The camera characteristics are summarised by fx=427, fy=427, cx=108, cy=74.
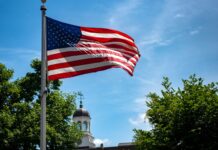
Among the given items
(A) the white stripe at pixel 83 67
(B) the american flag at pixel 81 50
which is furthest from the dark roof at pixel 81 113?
(A) the white stripe at pixel 83 67

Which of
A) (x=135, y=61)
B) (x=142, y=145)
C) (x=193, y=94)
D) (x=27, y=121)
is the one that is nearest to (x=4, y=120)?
(x=27, y=121)

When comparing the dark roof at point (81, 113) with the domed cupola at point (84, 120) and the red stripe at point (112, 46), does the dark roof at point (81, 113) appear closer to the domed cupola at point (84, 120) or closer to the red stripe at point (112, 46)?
the domed cupola at point (84, 120)

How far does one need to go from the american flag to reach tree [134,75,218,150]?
14.0m

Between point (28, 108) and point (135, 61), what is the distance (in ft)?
77.7

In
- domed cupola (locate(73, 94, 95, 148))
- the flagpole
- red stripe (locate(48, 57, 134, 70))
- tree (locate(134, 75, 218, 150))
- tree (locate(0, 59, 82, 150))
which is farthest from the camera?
domed cupola (locate(73, 94, 95, 148))

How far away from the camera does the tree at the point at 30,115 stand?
3394 centimetres

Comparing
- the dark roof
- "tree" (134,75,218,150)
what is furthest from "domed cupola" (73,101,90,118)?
"tree" (134,75,218,150)

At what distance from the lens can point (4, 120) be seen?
1319 inches

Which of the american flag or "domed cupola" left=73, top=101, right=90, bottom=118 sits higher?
"domed cupola" left=73, top=101, right=90, bottom=118

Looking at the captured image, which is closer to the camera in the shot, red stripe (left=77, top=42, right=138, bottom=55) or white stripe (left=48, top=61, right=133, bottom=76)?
white stripe (left=48, top=61, right=133, bottom=76)

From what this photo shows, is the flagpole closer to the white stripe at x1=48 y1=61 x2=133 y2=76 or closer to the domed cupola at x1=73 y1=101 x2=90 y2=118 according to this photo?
the white stripe at x1=48 y1=61 x2=133 y2=76

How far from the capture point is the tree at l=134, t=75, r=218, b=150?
1014 inches

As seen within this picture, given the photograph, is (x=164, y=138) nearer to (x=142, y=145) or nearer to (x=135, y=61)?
(x=142, y=145)

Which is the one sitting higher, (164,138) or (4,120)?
(4,120)
